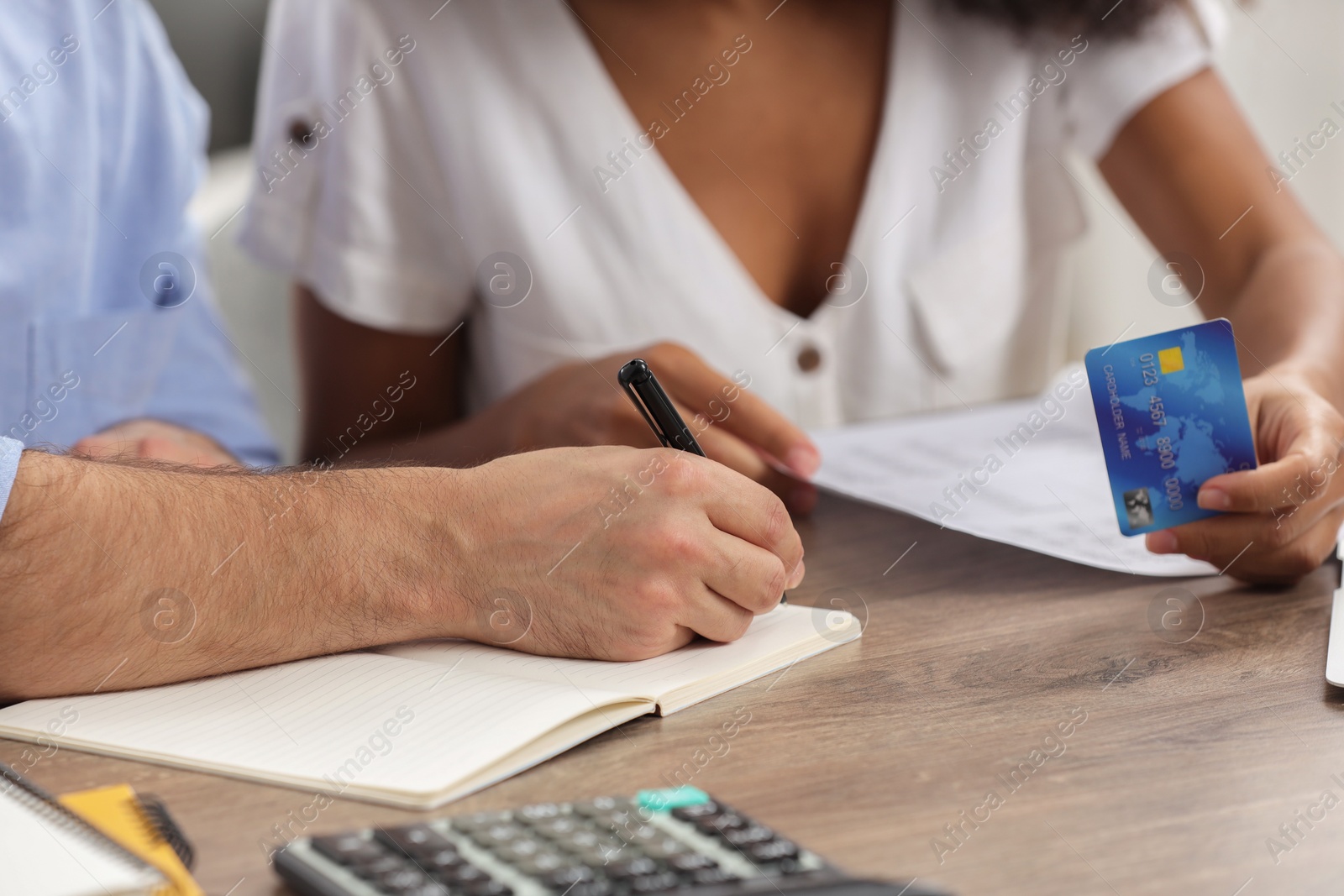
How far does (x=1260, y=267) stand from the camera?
1.17 meters

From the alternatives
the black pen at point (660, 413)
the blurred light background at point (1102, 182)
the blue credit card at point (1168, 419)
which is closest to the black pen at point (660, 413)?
the black pen at point (660, 413)

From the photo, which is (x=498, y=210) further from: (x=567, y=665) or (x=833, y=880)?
(x=833, y=880)

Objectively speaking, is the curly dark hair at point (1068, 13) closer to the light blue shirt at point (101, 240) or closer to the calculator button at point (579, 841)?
the light blue shirt at point (101, 240)

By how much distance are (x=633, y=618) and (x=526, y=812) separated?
21 cm

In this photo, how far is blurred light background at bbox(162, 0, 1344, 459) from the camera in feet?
6.85

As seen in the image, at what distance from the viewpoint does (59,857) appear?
1.39 feet

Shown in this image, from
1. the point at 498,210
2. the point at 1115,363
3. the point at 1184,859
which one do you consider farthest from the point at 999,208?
the point at 1184,859

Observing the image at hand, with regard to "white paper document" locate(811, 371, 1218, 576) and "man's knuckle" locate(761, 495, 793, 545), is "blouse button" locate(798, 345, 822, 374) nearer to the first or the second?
"white paper document" locate(811, 371, 1218, 576)

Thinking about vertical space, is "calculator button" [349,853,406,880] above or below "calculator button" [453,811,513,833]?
above

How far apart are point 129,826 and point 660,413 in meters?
0.40

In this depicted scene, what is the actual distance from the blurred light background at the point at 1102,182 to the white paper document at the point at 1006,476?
1174mm

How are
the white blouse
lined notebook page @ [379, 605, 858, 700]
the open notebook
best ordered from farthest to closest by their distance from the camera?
1. the white blouse
2. lined notebook page @ [379, 605, 858, 700]
3. the open notebook

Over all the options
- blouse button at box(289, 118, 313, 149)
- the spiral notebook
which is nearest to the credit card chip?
the spiral notebook

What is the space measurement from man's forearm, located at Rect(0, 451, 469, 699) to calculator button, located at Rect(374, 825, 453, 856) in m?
0.25
